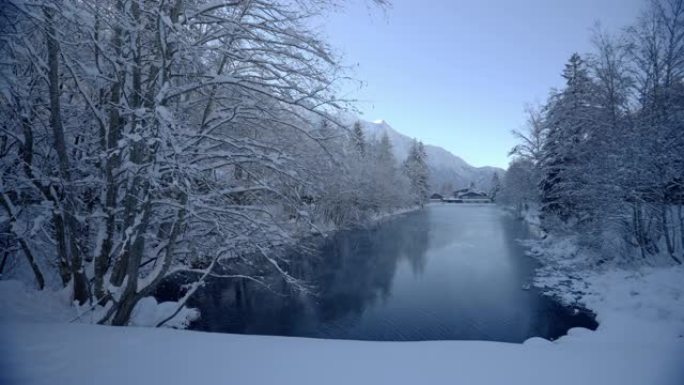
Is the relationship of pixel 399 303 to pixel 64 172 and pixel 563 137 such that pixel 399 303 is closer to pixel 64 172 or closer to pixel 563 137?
pixel 64 172

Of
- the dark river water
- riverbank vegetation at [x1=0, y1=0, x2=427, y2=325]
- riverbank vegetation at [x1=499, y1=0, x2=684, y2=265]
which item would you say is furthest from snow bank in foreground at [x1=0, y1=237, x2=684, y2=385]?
riverbank vegetation at [x1=499, y1=0, x2=684, y2=265]

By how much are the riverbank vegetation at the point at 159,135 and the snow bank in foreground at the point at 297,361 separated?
147cm

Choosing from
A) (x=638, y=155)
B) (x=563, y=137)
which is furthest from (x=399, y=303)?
(x=563, y=137)

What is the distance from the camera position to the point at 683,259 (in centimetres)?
1180

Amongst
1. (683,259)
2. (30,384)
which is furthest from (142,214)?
(683,259)

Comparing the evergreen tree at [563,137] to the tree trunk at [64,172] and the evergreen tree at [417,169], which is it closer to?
the tree trunk at [64,172]

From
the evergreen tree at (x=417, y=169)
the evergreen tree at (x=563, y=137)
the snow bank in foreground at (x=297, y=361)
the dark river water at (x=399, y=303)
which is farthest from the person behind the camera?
the evergreen tree at (x=417, y=169)

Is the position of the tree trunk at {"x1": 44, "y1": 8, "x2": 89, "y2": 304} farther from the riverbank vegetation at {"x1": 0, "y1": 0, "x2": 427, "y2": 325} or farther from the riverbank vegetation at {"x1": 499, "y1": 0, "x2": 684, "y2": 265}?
the riverbank vegetation at {"x1": 499, "y1": 0, "x2": 684, "y2": 265}

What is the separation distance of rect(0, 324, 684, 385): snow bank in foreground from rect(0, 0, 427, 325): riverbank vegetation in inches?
57.9

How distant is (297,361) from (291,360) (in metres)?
0.06

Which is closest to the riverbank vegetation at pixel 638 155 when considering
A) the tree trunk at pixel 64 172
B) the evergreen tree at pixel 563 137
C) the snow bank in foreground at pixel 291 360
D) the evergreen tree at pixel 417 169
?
the evergreen tree at pixel 563 137

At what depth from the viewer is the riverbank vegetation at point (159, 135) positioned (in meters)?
3.85

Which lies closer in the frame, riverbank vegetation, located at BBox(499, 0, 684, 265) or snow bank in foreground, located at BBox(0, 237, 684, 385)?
snow bank in foreground, located at BBox(0, 237, 684, 385)

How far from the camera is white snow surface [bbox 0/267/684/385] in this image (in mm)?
2408
